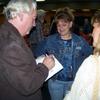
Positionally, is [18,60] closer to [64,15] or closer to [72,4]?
[64,15]

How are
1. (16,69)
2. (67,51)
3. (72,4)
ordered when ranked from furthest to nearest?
1. (72,4)
2. (67,51)
3. (16,69)

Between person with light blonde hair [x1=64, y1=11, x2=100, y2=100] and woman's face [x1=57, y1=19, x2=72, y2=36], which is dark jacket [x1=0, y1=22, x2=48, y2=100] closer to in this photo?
person with light blonde hair [x1=64, y1=11, x2=100, y2=100]

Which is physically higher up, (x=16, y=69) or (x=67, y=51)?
(x=16, y=69)

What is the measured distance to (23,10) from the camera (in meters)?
2.59

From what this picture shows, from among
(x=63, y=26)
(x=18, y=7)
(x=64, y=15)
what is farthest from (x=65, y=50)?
(x=18, y=7)

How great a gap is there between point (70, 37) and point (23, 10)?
1490mm

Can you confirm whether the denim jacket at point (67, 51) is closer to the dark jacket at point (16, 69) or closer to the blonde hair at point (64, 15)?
the blonde hair at point (64, 15)

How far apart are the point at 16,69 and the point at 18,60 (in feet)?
0.23

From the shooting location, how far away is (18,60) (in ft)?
7.88

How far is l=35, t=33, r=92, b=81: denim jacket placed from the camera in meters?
3.92

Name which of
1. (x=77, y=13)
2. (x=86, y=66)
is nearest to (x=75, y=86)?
(x=86, y=66)

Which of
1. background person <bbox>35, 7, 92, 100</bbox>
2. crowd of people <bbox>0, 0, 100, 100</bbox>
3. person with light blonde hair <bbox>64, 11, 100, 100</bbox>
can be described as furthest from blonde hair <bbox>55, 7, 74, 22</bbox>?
person with light blonde hair <bbox>64, 11, 100, 100</bbox>

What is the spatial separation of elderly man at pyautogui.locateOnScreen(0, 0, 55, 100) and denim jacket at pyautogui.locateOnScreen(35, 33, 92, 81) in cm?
119

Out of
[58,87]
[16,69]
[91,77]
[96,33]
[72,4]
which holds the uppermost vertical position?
[96,33]
